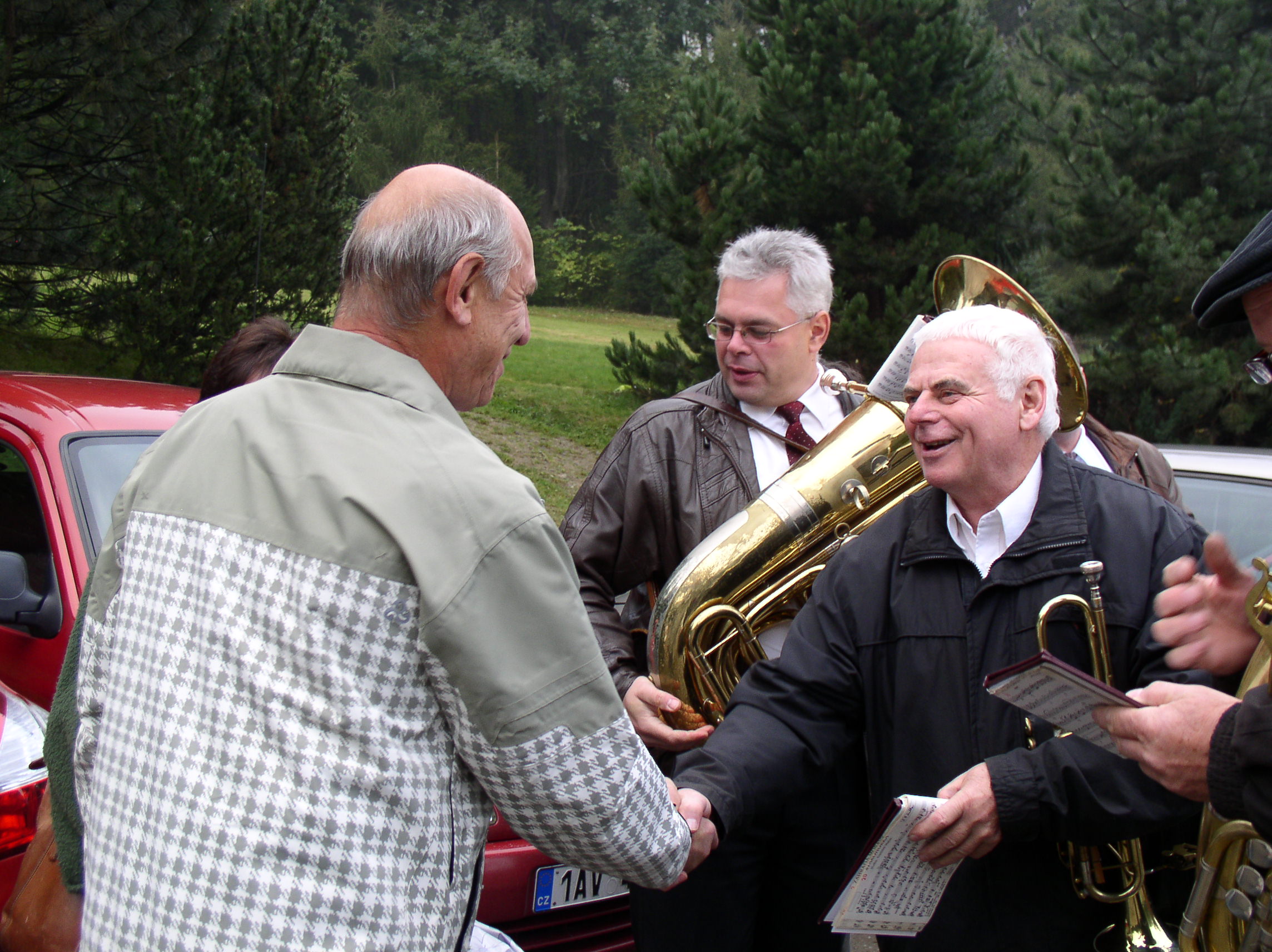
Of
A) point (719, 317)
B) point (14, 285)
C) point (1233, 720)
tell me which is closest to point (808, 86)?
point (14, 285)

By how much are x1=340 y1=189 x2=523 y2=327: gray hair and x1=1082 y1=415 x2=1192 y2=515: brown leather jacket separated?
2.28 m

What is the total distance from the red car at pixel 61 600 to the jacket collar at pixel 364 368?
146 centimetres

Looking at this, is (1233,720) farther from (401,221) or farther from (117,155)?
(117,155)

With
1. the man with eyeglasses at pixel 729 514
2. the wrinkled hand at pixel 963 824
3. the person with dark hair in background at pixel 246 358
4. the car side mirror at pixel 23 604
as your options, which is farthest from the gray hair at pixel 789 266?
the car side mirror at pixel 23 604

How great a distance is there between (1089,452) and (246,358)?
2.39 m

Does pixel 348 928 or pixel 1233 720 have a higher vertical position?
pixel 1233 720

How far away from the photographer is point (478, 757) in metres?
1.46

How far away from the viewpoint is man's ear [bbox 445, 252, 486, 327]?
1.59m

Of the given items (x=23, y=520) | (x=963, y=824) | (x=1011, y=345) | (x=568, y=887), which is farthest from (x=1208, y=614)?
(x=23, y=520)

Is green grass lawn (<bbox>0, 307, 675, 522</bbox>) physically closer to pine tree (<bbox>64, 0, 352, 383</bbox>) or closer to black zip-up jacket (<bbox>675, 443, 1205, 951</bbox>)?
pine tree (<bbox>64, 0, 352, 383</bbox>)

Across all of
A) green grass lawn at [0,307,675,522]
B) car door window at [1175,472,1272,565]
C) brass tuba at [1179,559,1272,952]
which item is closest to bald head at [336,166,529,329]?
brass tuba at [1179,559,1272,952]

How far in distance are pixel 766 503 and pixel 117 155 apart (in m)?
7.40

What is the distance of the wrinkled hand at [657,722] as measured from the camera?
9.00ft

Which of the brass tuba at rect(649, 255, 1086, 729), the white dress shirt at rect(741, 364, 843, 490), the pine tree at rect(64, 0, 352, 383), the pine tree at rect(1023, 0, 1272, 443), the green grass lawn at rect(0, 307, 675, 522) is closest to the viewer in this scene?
the brass tuba at rect(649, 255, 1086, 729)
